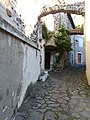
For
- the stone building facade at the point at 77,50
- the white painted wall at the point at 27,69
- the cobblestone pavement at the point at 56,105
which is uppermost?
the stone building facade at the point at 77,50

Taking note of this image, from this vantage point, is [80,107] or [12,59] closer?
[12,59]

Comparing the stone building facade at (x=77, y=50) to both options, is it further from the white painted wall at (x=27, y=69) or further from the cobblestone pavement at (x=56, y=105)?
the white painted wall at (x=27, y=69)

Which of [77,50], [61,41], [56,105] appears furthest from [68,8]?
[77,50]

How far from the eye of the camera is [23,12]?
226 inches

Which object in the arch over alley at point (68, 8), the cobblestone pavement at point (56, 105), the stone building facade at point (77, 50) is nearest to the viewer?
the cobblestone pavement at point (56, 105)

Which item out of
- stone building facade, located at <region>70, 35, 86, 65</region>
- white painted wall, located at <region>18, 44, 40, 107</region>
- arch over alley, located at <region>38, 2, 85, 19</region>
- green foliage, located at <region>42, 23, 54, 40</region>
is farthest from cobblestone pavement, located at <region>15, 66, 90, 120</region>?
stone building facade, located at <region>70, 35, 86, 65</region>

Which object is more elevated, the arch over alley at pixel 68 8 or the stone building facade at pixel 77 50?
the arch over alley at pixel 68 8

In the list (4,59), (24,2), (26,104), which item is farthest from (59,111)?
(24,2)

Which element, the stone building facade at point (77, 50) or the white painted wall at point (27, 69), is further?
the stone building facade at point (77, 50)

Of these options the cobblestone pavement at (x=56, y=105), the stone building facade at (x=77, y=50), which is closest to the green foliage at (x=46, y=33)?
the cobblestone pavement at (x=56, y=105)

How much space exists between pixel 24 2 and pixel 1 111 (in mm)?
4214

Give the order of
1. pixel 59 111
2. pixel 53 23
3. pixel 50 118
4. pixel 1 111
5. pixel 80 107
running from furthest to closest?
pixel 53 23, pixel 80 107, pixel 59 111, pixel 50 118, pixel 1 111

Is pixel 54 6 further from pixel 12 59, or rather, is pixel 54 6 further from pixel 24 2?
pixel 12 59

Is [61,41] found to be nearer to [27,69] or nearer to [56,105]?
[27,69]
